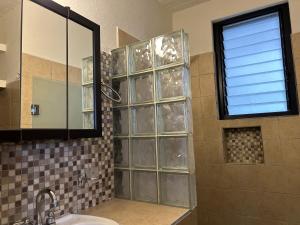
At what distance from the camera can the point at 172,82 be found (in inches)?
53.7

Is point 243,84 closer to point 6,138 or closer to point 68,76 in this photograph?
point 68,76

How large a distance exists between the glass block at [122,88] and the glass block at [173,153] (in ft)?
1.25

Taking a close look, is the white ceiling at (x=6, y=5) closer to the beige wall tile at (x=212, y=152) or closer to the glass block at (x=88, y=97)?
the glass block at (x=88, y=97)

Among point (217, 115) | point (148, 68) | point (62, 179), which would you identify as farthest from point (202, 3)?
point (62, 179)

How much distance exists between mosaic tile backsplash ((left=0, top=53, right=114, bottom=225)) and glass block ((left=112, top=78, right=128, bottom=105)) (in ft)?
0.22

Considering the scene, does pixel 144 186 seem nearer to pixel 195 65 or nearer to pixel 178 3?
pixel 195 65

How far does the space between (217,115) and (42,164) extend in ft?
5.18

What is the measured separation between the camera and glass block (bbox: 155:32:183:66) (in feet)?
4.39

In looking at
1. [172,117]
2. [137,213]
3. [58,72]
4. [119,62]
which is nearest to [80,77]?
[58,72]

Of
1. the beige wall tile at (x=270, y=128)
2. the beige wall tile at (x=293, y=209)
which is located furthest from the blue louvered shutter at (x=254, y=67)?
the beige wall tile at (x=293, y=209)

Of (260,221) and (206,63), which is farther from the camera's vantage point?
(206,63)

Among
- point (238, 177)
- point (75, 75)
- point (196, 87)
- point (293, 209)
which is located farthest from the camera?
point (196, 87)

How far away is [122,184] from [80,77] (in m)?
0.74

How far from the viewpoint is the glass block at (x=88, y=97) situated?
133cm
